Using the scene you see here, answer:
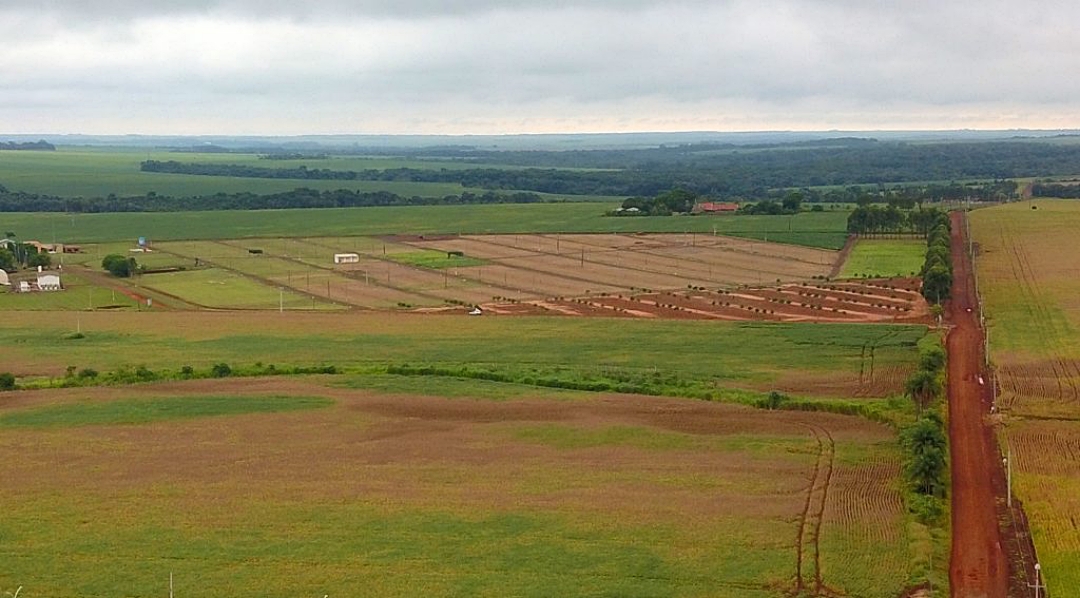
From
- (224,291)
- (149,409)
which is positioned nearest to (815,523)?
(149,409)

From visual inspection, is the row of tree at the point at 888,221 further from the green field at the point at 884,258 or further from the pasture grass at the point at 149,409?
the pasture grass at the point at 149,409

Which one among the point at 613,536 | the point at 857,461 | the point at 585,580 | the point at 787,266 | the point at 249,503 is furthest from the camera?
the point at 787,266

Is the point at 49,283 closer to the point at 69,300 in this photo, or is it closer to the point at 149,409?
the point at 69,300

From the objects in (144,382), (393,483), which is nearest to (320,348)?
(144,382)

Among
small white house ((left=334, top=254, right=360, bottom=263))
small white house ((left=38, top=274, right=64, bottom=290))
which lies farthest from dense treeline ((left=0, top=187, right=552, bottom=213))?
small white house ((left=38, top=274, right=64, bottom=290))

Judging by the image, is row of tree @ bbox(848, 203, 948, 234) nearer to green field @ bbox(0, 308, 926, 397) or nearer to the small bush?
green field @ bbox(0, 308, 926, 397)

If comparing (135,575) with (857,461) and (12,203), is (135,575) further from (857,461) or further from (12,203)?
(12,203)

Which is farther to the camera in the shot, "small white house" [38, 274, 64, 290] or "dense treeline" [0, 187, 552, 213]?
"dense treeline" [0, 187, 552, 213]
